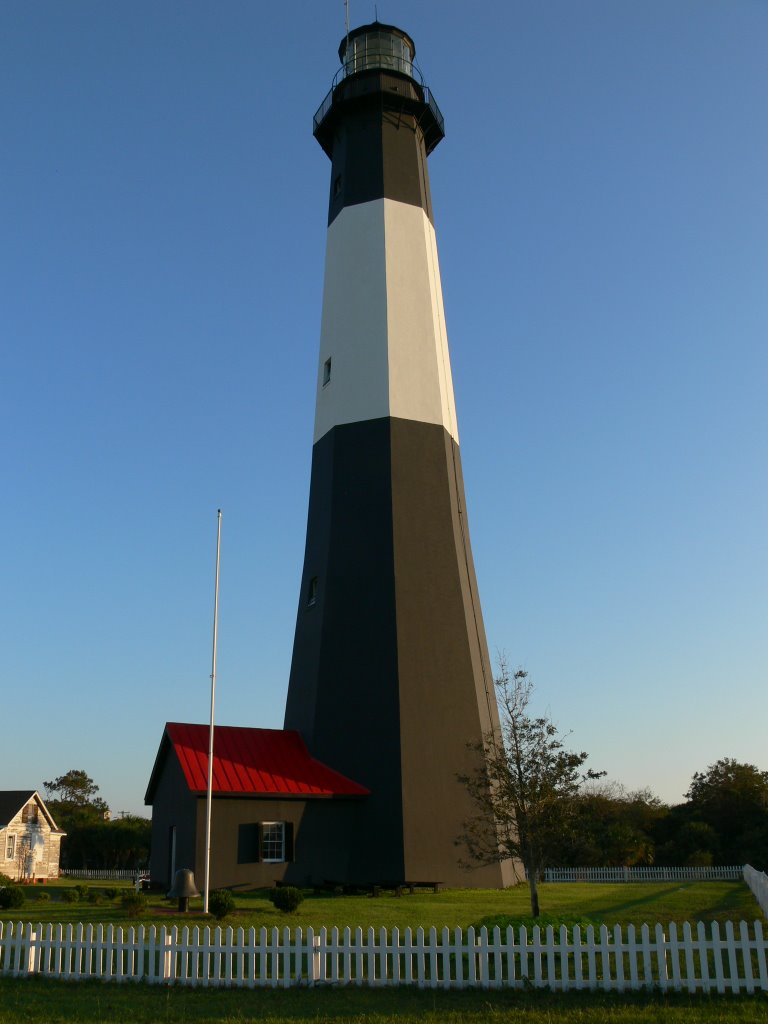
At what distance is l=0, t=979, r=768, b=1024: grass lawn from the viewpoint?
952 cm

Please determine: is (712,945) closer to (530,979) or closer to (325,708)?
(530,979)

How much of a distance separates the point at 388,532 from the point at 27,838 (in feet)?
93.6

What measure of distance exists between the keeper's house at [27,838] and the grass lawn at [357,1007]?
33.5 metres

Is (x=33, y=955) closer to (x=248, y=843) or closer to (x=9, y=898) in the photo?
(x=9, y=898)

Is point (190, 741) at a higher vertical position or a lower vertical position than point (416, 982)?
higher

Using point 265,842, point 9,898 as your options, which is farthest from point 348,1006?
point 265,842

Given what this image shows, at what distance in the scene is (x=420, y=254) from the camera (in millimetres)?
28297

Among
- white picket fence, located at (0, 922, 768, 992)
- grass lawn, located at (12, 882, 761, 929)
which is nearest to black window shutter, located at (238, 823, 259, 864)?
grass lawn, located at (12, 882, 761, 929)

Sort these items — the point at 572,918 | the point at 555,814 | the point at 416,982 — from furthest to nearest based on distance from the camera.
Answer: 1. the point at 555,814
2. the point at 572,918
3. the point at 416,982

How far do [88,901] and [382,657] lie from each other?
8960 mm

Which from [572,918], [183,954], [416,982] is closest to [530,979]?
[416,982]

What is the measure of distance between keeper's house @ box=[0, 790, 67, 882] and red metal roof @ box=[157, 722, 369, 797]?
71.7 feet

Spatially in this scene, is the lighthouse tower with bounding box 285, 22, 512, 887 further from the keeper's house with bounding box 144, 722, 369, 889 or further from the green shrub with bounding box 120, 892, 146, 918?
the green shrub with bounding box 120, 892, 146, 918

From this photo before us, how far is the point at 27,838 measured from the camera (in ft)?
143
